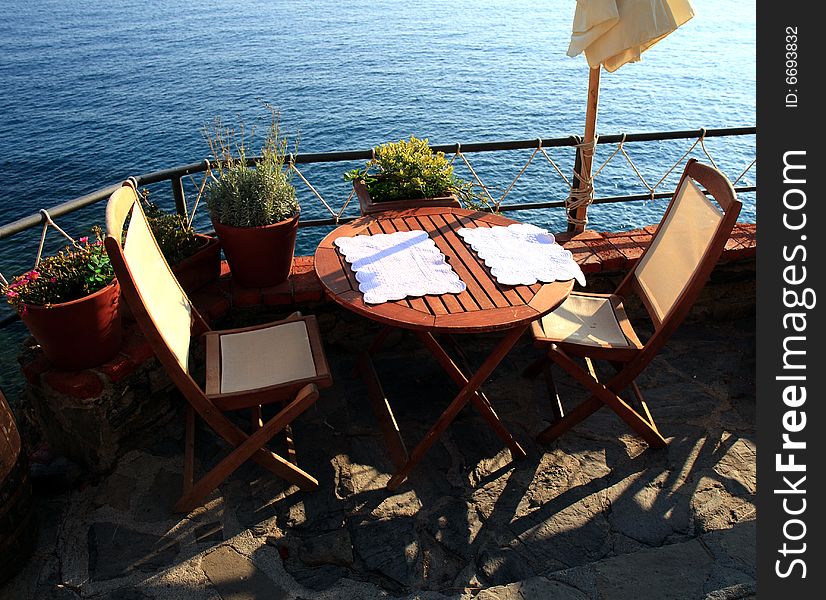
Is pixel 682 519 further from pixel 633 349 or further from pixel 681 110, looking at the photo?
pixel 681 110

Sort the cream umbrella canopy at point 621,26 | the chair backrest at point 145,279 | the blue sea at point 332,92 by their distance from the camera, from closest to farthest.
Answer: the chair backrest at point 145,279 < the cream umbrella canopy at point 621,26 < the blue sea at point 332,92

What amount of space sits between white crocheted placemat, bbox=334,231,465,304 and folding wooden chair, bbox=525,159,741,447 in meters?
0.53

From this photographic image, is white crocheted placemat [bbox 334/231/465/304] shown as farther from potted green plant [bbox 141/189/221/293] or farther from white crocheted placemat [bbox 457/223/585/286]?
potted green plant [bbox 141/189/221/293]

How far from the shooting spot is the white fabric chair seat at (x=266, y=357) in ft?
9.30

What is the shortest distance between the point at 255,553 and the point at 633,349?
72.9 inches

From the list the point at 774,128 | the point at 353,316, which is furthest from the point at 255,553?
the point at 774,128

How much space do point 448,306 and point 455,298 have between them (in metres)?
0.08

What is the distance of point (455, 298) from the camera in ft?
9.29

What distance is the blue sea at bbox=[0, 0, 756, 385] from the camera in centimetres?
1310

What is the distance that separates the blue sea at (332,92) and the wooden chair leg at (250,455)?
8149 millimetres

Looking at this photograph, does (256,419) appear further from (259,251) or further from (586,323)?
(586,323)

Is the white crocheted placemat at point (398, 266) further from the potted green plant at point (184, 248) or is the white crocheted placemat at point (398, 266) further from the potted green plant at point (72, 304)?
the potted green plant at point (72, 304)

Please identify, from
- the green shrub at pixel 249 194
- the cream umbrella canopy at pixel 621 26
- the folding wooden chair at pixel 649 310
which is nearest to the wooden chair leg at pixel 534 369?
the folding wooden chair at pixel 649 310

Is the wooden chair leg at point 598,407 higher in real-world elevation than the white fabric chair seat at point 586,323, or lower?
lower
